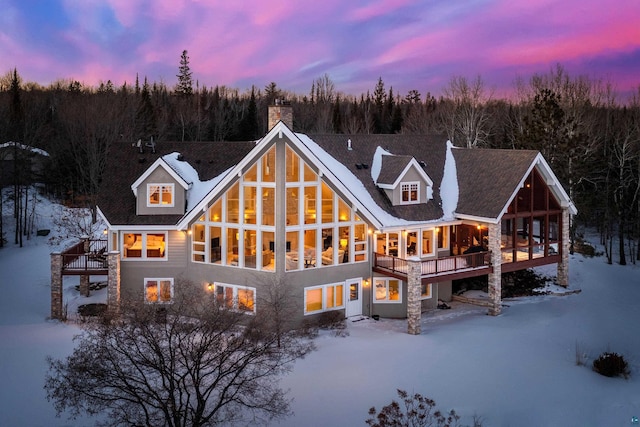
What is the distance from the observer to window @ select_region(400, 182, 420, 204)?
28.7 m

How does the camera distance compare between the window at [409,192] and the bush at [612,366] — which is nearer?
the bush at [612,366]

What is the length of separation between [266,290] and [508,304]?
1283 cm

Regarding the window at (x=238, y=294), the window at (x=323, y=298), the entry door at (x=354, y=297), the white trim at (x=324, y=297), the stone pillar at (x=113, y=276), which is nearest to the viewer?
the window at (x=238, y=294)

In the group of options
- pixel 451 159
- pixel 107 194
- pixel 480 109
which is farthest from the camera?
pixel 480 109

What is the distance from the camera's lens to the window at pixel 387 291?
2812 cm

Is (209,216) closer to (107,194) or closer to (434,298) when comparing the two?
(107,194)

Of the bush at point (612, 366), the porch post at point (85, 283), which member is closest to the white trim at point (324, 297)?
the bush at point (612, 366)

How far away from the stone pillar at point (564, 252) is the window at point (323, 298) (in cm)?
1290

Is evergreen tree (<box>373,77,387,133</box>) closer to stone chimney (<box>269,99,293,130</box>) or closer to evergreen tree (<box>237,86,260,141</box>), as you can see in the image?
evergreen tree (<box>237,86,260,141</box>)

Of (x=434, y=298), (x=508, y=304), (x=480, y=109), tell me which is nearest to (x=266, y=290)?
(x=434, y=298)

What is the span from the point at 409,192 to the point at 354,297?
19.0ft

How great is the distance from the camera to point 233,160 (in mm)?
29938

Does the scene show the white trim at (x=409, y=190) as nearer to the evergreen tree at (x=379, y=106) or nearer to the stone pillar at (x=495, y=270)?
the stone pillar at (x=495, y=270)

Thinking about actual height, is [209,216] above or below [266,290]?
above
